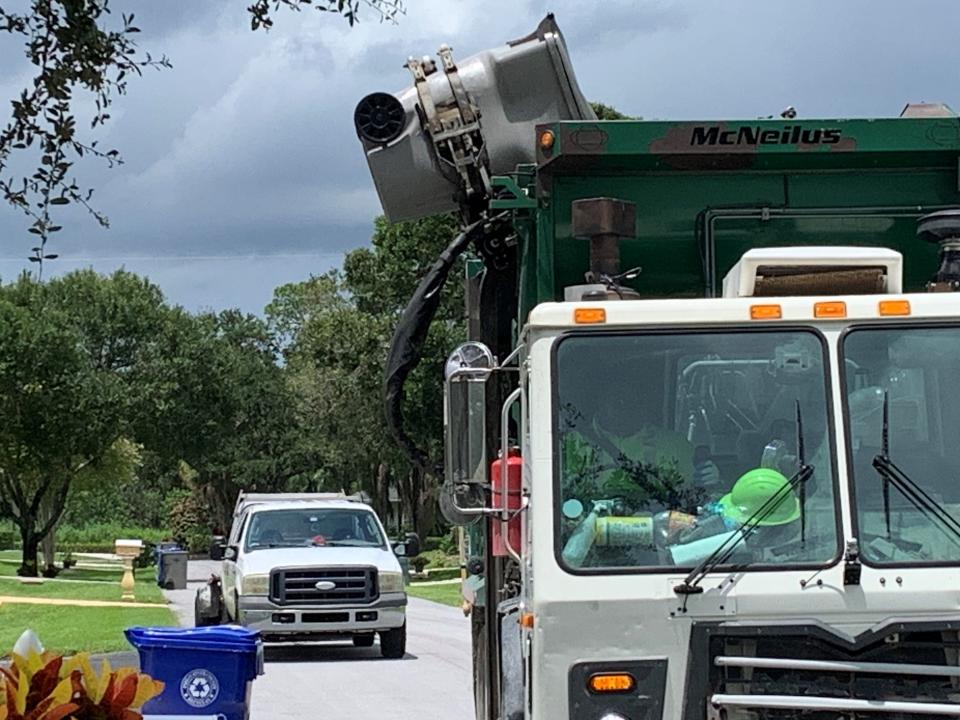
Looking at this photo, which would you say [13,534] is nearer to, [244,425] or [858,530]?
[244,425]

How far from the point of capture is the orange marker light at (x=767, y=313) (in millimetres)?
5520

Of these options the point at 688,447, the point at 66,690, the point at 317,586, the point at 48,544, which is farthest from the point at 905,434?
the point at 48,544

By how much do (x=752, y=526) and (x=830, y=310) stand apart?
84cm

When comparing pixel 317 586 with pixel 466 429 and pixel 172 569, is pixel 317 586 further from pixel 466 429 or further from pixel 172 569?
pixel 172 569

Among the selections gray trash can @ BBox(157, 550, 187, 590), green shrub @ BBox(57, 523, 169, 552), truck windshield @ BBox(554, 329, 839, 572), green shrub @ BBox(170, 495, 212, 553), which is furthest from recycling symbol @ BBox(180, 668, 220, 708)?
green shrub @ BBox(57, 523, 169, 552)

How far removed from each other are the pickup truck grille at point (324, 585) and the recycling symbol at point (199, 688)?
10622 mm

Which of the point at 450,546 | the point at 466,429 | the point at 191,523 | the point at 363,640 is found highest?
the point at 191,523

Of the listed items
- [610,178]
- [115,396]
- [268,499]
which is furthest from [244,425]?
[610,178]

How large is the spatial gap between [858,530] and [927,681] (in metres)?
0.54

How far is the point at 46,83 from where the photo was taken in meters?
5.81

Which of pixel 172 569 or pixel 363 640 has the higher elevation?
pixel 172 569

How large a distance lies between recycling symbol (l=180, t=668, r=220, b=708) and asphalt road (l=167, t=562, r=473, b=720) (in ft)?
18.2

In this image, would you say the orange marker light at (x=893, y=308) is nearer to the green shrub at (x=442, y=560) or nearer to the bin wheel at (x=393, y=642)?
the bin wheel at (x=393, y=642)

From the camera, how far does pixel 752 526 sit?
5297 millimetres
